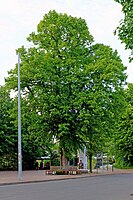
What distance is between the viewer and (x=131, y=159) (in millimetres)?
58219

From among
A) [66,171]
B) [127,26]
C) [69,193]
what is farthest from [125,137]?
[127,26]

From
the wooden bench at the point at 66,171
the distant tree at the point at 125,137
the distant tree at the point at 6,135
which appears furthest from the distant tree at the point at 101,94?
the distant tree at the point at 125,137

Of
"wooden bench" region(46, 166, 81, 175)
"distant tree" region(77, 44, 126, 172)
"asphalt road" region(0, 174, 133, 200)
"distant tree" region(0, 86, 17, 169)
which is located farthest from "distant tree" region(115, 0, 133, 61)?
"distant tree" region(0, 86, 17, 169)

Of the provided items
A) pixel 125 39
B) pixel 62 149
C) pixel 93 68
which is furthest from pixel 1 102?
pixel 125 39

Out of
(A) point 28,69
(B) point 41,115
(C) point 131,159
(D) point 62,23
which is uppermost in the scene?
(D) point 62,23

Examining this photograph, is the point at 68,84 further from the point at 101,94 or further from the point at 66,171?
the point at 66,171

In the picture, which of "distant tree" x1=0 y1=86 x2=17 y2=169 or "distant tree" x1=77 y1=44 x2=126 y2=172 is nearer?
"distant tree" x1=77 y1=44 x2=126 y2=172

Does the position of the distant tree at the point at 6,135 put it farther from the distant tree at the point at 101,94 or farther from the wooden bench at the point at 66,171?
the distant tree at the point at 101,94

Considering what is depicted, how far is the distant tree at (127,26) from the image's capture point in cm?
1228

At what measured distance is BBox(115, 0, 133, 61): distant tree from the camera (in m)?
12.3

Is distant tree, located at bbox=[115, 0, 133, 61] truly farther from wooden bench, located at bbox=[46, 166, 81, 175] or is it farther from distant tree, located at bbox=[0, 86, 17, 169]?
distant tree, located at bbox=[0, 86, 17, 169]

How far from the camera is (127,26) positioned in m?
12.7

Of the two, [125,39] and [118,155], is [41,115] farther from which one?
[125,39]

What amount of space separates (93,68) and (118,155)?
23.7 meters
